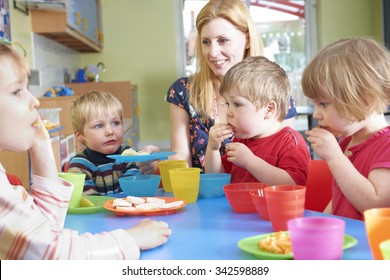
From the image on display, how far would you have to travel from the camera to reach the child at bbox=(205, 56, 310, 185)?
45.1 inches

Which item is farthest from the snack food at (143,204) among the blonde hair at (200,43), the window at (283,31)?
the window at (283,31)

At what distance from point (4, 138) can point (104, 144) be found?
83 centimetres

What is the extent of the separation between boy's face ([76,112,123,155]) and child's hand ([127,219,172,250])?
0.76 m

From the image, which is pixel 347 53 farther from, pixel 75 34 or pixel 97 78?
pixel 97 78

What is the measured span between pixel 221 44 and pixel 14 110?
97cm

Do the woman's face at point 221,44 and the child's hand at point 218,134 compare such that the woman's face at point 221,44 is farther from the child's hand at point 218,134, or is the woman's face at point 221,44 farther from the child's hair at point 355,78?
the child's hair at point 355,78

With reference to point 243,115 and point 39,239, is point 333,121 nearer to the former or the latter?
point 243,115

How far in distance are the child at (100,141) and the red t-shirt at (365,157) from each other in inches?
21.4

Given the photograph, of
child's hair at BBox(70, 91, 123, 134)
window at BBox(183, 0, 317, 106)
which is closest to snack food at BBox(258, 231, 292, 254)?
child's hair at BBox(70, 91, 123, 134)

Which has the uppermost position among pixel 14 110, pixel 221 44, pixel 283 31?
pixel 283 31

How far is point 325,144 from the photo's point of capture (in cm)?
91

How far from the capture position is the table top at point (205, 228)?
26.5 inches

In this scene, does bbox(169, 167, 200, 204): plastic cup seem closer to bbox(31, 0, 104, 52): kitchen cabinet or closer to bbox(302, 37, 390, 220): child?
bbox(302, 37, 390, 220): child

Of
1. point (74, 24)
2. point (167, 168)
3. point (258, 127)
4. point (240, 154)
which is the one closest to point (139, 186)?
point (167, 168)
